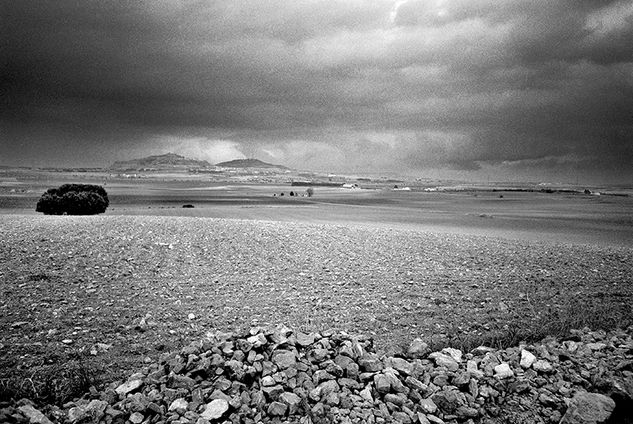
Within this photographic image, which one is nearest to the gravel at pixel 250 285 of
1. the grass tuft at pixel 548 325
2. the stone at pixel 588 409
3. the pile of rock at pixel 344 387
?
the grass tuft at pixel 548 325

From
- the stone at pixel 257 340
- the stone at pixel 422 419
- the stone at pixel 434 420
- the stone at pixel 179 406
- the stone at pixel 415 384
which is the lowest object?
the stone at pixel 434 420

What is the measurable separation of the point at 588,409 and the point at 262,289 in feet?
25.1

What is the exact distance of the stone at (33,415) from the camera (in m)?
4.60

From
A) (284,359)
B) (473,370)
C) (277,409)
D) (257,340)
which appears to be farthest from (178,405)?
(473,370)

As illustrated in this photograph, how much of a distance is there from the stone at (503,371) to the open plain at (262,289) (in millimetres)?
1307

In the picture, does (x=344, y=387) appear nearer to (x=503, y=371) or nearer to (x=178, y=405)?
(x=178, y=405)

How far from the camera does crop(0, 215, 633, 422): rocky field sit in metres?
7.56

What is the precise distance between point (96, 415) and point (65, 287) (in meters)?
6.35

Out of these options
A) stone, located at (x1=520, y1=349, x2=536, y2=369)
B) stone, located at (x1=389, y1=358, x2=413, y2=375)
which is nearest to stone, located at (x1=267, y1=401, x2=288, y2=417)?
stone, located at (x1=389, y1=358, x2=413, y2=375)

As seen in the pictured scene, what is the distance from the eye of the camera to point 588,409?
5426mm

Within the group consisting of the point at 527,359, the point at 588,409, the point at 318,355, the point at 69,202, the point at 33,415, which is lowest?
the point at 588,409

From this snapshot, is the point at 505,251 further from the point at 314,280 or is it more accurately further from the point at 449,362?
the point at 449,362

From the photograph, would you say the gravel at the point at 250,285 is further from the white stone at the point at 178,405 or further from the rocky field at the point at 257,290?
the white stone at the point at 178,405

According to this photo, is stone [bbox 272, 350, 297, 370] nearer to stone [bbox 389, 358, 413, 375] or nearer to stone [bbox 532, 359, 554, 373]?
stone [bbox 389, 358, 413, 375]
